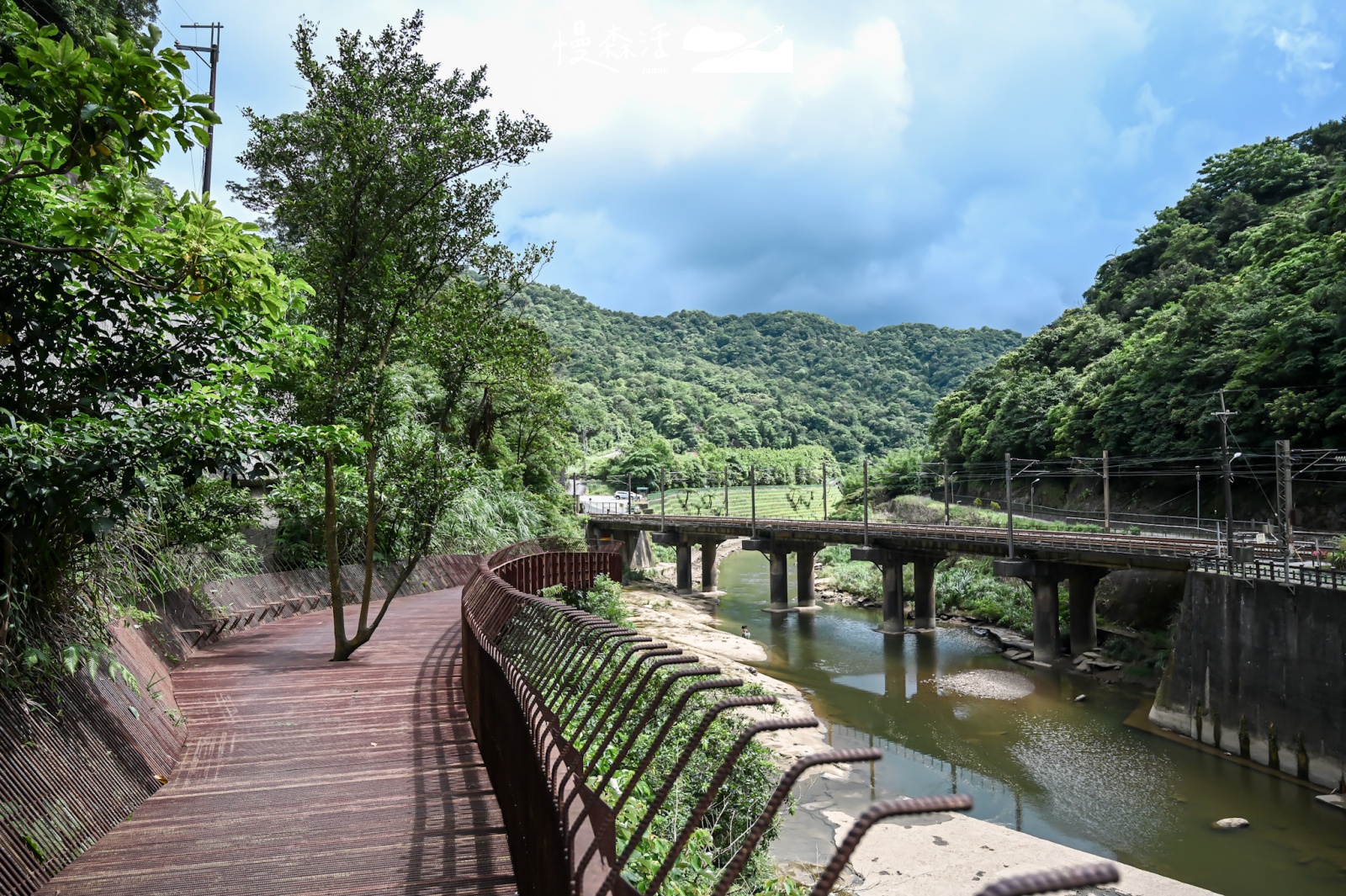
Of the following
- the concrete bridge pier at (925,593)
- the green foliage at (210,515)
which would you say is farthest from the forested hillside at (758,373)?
the green foliage at (210,515)

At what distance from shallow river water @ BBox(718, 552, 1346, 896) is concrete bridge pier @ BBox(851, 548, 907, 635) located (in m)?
4.10

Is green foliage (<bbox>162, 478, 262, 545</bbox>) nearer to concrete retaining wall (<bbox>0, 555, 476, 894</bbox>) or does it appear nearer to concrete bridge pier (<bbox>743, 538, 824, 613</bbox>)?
concrete retaining wall (<bbox>0, 555, 476, 894</bbox>)

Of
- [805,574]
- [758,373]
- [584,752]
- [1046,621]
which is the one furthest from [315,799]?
[758,373]

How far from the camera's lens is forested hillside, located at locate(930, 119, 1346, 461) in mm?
31500

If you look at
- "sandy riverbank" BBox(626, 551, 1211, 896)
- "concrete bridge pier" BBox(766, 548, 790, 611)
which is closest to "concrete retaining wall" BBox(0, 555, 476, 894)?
"sandy riverbank" BBox(626, 551, 1211, 896)

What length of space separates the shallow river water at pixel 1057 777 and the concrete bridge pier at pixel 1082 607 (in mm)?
2284

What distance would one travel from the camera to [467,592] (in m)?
10.2

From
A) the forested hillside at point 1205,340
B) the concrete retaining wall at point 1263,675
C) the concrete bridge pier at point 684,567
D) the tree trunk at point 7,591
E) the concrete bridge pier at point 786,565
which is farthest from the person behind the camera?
the concrete bridge pier at point 684,567

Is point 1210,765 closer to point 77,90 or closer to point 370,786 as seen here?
point 370,786

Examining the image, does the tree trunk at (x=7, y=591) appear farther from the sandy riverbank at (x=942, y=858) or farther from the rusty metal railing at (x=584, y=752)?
the sandy riverbank at (x=942, y=858)

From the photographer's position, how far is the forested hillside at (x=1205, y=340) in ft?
103

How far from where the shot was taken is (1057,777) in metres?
17.1

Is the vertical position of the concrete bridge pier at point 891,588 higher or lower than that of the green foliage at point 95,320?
lower

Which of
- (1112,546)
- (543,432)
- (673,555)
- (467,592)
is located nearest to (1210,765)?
(1112,546)
